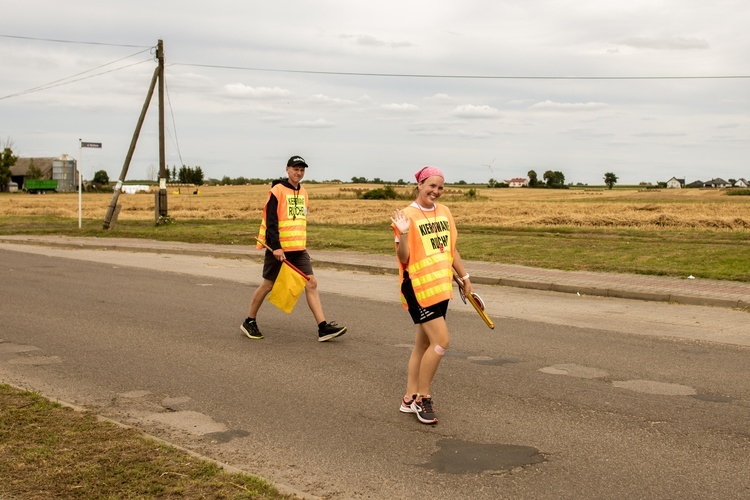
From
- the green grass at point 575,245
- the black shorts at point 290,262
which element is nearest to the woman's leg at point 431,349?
the black shorts at point 290,262

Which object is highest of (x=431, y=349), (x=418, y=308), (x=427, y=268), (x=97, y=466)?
(x=427, y=268)

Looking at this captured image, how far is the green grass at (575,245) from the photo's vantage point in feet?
51.4

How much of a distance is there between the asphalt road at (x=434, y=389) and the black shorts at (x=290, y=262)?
2.37 feet

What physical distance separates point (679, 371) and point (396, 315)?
4116 mm

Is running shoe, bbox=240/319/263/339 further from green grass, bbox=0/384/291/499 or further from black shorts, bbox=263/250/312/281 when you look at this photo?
green grass, bbox=0/384/291/499

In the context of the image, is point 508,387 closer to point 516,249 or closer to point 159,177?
point 516,249

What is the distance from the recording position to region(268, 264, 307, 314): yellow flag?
348 inches

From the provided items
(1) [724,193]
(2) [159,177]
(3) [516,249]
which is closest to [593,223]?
(3) [516,249]

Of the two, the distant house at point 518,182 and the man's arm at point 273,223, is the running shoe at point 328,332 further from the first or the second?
the distant house at point 518,182

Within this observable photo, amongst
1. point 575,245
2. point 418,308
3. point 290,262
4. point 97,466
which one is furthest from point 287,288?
point 575,245

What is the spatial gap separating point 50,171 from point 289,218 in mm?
138319

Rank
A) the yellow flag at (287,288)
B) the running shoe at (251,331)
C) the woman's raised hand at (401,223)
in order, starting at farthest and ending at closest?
the running shoe at (251,331) → the yellow flag at (287,288) → the woman's raised hand at (401,223)

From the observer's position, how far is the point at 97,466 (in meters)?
4.75

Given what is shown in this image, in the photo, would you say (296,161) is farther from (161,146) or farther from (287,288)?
(161,146)
